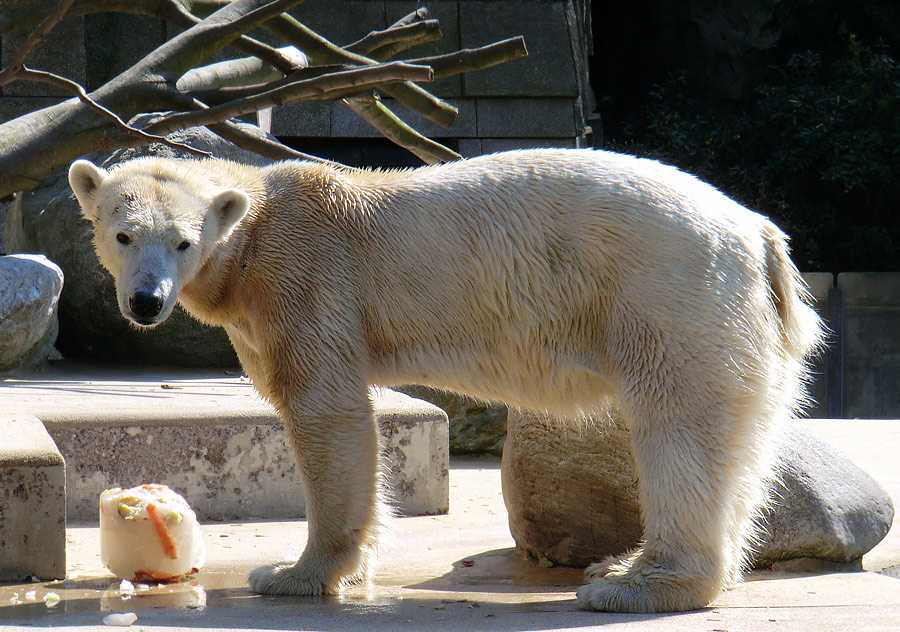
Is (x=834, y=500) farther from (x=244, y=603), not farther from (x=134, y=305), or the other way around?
(x=134, y=305)

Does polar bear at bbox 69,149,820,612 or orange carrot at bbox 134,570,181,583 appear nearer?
polar bear at bbox 69,149,820,612

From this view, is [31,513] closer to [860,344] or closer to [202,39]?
[202,39]

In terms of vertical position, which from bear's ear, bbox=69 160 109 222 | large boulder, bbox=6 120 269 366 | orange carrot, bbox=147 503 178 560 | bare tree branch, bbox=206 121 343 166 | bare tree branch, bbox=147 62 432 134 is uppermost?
bare tree branch, bbox=147 62 432 134

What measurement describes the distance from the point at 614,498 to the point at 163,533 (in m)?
1.63

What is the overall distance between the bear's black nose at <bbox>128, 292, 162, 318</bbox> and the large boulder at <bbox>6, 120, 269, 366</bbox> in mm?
3508

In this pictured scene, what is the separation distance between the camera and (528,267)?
342cm

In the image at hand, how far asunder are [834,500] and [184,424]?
2.61 meters

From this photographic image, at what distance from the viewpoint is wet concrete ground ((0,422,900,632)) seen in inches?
120

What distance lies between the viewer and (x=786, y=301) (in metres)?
3.46

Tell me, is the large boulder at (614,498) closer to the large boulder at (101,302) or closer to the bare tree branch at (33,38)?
the bare tree branch at (33,38)

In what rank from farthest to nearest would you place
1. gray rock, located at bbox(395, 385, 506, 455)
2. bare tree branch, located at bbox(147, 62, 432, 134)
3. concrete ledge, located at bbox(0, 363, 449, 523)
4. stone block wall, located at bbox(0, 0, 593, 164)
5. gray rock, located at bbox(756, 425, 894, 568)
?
stone block wall, located at bbox(0, 0, 593, 164) < gray rock, located at bbox(395, 385, 506, 455) < concrete ledge, located at bbox(0, 363, 449, 523) < bare tree branch, located at bbox(147, 62, 432, 134) < gray rock, located at bbox(756, 425, 894, 568)

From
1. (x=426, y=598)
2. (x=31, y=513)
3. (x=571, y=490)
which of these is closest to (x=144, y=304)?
(x=31, y=513)

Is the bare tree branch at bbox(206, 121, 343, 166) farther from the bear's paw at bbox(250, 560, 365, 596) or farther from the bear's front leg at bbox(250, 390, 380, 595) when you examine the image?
the bear's paw at bbox(250, 560, 365, 596)

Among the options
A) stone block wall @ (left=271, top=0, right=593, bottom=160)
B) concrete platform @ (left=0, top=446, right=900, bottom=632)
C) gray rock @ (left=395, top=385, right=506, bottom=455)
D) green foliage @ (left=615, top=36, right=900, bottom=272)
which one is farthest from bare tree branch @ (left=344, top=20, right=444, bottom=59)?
green foliage @ (left=615, top=36, right=900, bottom=272)
